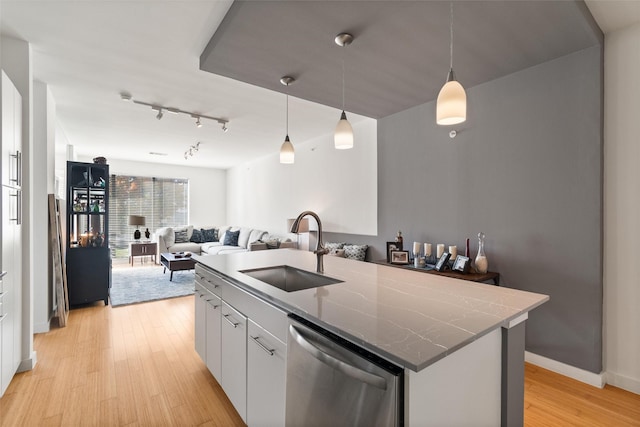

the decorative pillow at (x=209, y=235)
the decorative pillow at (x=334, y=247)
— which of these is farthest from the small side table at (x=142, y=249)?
the decorative pillow at (x=334, y=247)

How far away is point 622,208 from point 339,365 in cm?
248

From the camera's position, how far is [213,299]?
7.09 ft

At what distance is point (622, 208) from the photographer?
2.20 metres

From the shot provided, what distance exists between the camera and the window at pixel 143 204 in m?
7.70

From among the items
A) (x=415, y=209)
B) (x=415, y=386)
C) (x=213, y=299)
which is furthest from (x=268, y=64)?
(x=415, y=386)

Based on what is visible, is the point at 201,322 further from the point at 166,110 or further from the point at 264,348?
the point at 166,110

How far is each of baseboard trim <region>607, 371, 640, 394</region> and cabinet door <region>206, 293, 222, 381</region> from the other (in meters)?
2.87

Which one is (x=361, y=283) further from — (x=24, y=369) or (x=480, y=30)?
(x=24, y=369)

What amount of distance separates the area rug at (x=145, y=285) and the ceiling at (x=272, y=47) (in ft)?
8.88

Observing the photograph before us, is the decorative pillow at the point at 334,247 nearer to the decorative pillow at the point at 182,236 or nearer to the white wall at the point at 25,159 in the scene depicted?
the white wall at the point at 25,159

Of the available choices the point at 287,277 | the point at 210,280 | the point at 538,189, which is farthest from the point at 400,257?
the point at 210,280

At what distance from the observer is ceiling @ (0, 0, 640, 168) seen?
191cm

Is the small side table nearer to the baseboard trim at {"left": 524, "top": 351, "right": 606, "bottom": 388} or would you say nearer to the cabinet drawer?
the cabinet drawer

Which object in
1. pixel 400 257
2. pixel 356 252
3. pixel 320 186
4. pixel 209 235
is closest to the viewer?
pixel 400 257
